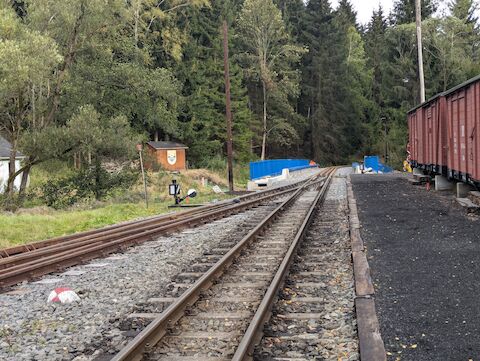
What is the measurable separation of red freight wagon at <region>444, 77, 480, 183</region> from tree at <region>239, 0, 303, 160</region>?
4383 cm

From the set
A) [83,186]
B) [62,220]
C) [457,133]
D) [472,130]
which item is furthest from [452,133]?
[83,186]

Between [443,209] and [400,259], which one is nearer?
[400,259]

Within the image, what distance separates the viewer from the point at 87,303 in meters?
6.77

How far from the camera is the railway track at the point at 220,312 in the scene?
486cm

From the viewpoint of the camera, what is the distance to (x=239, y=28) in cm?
6062

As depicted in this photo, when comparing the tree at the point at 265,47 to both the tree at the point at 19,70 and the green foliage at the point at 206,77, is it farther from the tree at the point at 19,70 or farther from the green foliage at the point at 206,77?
the tree at the point at 19,70

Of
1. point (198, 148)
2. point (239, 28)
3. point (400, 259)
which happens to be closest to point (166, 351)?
point (400, 259)

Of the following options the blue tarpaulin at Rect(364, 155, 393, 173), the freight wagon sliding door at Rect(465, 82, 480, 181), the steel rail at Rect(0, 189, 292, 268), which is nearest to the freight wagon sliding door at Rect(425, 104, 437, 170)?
the freight wagon sliding door at Rect(465, 82, 480, 181)

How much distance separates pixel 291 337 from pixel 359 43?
273 feet

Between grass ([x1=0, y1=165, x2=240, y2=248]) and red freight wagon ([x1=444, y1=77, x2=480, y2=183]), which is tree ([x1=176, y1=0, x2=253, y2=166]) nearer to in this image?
grass ([x1=0, y1=165, x2=240, y2=248])

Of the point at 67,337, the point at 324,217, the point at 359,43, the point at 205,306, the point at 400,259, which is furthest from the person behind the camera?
the point at 359,43

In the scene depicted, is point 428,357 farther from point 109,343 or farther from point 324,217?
point 324,217

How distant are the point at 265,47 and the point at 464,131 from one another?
47932mm

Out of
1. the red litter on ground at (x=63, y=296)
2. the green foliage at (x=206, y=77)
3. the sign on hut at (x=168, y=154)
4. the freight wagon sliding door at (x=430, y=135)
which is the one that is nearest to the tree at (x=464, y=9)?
the green foliage at (x=206, y=77)
